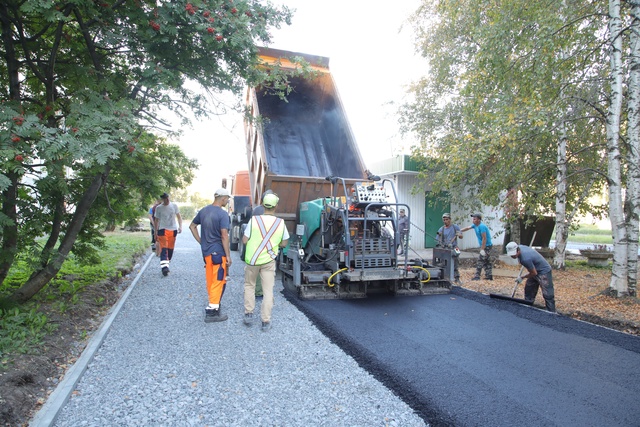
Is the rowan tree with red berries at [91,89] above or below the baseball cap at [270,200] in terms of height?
above

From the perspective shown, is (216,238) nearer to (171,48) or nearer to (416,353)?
(171,48)

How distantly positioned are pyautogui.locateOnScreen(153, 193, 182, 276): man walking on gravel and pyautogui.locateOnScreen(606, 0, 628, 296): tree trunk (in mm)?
6941

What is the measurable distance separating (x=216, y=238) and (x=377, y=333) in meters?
2.12

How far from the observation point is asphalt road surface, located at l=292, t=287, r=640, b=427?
2926mm

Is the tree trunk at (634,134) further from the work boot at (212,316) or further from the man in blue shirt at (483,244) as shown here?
the work boot at (212,316)

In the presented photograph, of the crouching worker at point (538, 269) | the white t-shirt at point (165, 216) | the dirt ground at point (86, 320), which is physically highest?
the white t-shirt at point (165, 216)

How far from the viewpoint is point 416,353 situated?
398 centimetres

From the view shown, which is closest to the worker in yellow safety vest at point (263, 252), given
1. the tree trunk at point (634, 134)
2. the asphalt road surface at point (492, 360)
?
the asphalt road surface at point (492, 360)

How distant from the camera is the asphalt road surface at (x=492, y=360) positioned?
2.93 m

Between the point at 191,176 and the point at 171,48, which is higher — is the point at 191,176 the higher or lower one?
the lower one

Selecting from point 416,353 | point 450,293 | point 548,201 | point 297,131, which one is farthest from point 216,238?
point 548,201

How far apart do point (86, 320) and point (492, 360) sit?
429cm

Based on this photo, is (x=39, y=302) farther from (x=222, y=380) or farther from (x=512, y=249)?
(x=512, y=249)

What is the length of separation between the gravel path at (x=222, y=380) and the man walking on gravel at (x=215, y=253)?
212mm
